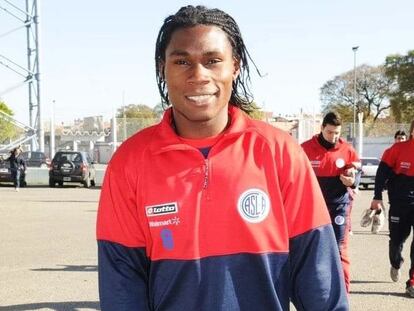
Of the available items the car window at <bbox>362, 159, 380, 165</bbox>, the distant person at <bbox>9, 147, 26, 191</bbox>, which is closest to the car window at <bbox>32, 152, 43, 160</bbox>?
the distant person at <bbox>9, 147, 26, 191</bbox>

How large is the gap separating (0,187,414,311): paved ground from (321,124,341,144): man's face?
1.67 meters

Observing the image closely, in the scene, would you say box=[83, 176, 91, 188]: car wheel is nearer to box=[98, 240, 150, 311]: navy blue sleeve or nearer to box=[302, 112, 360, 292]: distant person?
box=[302, 112, 360, 292]: distant person

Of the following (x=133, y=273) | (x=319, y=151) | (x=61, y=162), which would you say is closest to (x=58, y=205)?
(x=61, y=162)

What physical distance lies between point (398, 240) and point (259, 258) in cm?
517

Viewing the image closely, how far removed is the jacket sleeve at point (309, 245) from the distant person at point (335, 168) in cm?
400

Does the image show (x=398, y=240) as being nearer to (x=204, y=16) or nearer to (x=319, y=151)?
(x=319, y=151)

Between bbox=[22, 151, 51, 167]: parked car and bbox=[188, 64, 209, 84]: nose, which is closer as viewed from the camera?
bbox=[188, 64, 209, 84]: nose

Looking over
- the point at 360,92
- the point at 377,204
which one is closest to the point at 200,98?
the point at 377,204

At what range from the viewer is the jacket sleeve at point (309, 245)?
1853 millimetres

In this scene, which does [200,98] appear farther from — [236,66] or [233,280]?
[233,280]

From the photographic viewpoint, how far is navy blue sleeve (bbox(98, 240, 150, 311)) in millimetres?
1854

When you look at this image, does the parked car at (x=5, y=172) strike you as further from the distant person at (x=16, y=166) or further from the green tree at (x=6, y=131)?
the green tree at (x=6, y=131)

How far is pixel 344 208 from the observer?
5.93m

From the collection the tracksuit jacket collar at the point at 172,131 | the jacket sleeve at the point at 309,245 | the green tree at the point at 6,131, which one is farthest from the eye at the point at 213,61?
the green tree at the point at 6,131
